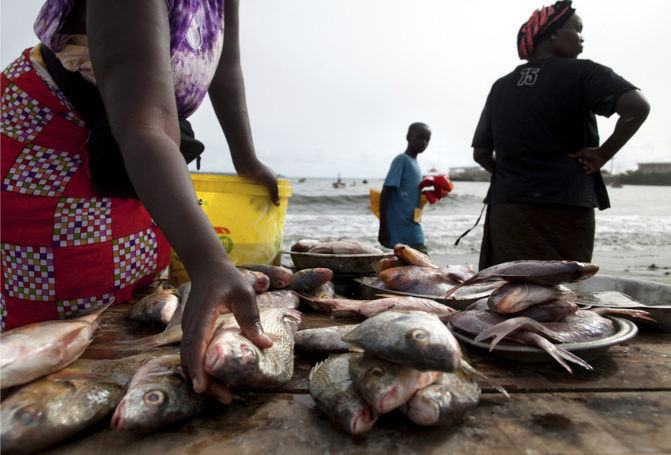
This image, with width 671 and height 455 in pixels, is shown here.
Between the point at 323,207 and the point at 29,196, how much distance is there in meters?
20.9

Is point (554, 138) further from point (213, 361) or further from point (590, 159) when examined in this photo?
point (213, 361)

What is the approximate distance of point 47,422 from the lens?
1.05 metres

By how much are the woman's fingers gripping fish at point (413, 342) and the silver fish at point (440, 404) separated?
9cm

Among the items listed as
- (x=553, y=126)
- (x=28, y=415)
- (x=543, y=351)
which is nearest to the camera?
(x=28, y=415)

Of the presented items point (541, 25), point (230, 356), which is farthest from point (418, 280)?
point (541, 25)

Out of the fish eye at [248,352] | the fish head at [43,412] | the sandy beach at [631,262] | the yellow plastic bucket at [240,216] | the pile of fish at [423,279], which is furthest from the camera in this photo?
the sandy beach at [631,262]

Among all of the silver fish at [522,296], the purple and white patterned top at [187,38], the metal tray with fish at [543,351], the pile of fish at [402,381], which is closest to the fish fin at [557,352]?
the metal tray with fish at [543,351]

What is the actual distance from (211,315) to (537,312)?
1352mm

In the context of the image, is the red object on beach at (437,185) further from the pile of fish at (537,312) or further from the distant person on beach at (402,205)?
the pile of fish at (537,312)

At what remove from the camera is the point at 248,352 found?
1.25 m

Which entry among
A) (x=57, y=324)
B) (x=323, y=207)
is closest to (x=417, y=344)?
(x=57, y=324)

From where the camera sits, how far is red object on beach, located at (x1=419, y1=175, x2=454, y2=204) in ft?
Answer: 21.4

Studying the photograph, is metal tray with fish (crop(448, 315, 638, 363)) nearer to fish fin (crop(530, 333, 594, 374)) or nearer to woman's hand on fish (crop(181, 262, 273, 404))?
fish fin (crop(530, 333, 594, 374))

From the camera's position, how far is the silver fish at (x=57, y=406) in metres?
1.01
